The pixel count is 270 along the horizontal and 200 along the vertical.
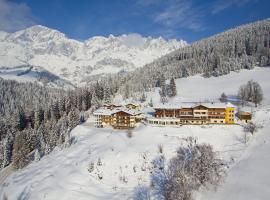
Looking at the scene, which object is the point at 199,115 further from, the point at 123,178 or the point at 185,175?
the point at 185,175

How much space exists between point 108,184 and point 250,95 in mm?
78964

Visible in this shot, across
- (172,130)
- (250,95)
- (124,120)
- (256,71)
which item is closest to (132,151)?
(172,130)

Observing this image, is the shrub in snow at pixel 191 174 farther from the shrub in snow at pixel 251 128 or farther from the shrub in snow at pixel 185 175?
the shrub in snow at pixel 251 128

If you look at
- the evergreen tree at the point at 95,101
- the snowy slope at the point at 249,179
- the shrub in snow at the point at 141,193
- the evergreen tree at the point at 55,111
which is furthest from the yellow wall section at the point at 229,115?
the evergreen tree at the point at 55,111

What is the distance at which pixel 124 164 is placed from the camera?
73.6 m

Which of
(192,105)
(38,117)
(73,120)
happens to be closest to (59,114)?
(38,117)

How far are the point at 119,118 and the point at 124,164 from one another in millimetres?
30463

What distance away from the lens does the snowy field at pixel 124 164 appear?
Answer: 59.3 meters

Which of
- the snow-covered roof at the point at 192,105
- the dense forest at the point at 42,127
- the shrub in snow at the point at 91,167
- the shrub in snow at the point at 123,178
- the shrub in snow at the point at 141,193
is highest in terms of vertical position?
the snow-covered roof at the point at 192,105

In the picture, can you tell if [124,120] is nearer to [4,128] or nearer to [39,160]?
[39,160]

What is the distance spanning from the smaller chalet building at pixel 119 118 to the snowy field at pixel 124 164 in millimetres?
5899

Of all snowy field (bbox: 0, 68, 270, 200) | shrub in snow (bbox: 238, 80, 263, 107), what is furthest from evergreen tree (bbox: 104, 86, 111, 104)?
shrub in snow (bbox: 238, 80, 263, 107)

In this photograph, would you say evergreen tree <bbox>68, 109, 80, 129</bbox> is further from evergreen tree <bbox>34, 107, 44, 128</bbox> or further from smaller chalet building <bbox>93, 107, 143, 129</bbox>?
evergreen tree <bbox>34, 107, 44, 128</bbox>

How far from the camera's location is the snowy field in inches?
2336
